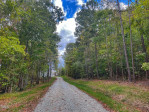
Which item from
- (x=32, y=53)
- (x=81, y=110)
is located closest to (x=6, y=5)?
(x=81, y=110)

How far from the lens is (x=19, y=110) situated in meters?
5.54

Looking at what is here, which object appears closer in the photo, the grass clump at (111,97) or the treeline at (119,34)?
the grass clump at (111,97)

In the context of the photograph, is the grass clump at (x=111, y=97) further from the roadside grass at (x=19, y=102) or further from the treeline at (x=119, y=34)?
the roadside grass at (x=19, y=102)

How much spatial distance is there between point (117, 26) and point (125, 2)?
4722 mm

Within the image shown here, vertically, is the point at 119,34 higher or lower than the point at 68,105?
higher

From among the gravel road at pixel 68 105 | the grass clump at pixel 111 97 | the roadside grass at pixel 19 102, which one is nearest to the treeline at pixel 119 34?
the grass clump at pixel 111 97

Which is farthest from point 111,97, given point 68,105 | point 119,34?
point 119,34

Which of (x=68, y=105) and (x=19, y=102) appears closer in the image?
(x=68, y=105)

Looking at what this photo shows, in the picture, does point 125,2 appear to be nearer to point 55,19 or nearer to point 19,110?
point 55,19

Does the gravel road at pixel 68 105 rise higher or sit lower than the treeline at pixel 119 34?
lower

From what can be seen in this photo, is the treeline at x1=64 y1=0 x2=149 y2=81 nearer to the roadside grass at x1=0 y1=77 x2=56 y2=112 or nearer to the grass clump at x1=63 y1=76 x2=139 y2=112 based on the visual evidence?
the grass clump at x1=63 y1=76 x2=139 y2=112

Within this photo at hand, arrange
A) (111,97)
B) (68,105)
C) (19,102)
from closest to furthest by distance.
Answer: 1. (68,105)
2. (19,102)
3. (111,97)

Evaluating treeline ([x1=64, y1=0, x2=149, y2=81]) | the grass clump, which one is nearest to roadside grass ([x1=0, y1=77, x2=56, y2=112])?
the grass clump

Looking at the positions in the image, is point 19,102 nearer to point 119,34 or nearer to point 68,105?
point 68,105
